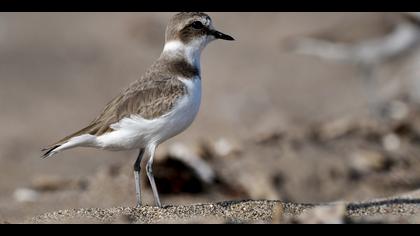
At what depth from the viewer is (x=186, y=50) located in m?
5.89

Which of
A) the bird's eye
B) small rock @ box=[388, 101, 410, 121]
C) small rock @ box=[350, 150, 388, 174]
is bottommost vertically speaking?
small rock @ box=[350, 150, 388, 174]

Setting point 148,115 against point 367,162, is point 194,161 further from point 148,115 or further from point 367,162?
point 148,115

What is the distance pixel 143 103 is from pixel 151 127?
0.19 m

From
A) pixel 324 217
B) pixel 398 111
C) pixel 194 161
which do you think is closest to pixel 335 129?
pixel 398 111

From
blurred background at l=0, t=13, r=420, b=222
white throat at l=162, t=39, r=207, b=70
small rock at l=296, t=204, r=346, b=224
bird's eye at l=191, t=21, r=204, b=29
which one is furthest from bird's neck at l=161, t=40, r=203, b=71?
small rock at l=296, t=204, r=346, b=224

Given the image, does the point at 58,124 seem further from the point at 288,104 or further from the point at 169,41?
the point at 169,41

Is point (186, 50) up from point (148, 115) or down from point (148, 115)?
up

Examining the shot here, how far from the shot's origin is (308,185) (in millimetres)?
7590

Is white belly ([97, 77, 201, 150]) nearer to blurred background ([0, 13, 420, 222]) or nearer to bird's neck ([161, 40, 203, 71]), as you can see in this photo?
bird's neck ([161, 40, 203, 71])

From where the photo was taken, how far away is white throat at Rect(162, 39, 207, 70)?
19.2ft

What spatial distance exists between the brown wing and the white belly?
4 centimetres

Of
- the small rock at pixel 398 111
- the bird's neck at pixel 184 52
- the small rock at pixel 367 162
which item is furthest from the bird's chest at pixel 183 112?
the small rock at pixel 398 111

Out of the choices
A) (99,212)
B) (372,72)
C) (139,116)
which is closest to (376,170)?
(139,116)

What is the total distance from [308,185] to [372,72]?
17.2ft
